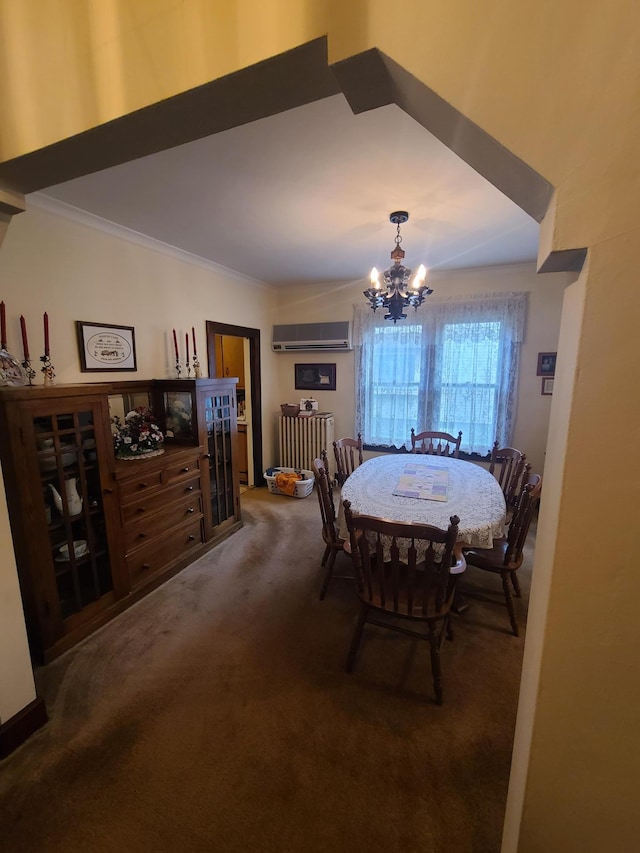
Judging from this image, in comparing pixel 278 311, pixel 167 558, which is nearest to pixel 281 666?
pixel 167 558

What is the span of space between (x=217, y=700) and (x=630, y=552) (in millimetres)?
1799

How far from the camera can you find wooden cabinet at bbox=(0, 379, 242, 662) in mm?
1678

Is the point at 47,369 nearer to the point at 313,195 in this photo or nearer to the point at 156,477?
the point at 156,477

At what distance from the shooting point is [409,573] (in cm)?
153

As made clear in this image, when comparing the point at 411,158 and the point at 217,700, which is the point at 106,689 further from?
the point at 411,158

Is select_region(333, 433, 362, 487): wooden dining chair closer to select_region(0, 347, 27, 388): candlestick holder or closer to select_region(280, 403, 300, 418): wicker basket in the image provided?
select_region(280, 403, 300, 418): wicker basket

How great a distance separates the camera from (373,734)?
1455 millimetres

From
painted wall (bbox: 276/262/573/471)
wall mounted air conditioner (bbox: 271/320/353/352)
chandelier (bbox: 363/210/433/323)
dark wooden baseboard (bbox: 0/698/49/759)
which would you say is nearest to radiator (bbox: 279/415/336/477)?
painted wall (bbox: 276/262/573/471)

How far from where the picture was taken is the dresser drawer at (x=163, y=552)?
2.28 m

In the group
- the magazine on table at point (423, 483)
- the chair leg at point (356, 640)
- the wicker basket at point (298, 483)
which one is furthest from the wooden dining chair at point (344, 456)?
the chair leg at point (356, 640)

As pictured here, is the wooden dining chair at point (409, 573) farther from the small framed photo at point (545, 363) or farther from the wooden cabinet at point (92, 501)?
the small framed photo at point (545, 363)

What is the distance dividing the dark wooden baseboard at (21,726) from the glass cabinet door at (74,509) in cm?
45

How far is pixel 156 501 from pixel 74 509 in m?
0.54

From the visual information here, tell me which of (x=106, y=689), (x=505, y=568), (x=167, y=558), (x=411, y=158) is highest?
(x=411, y=158)
